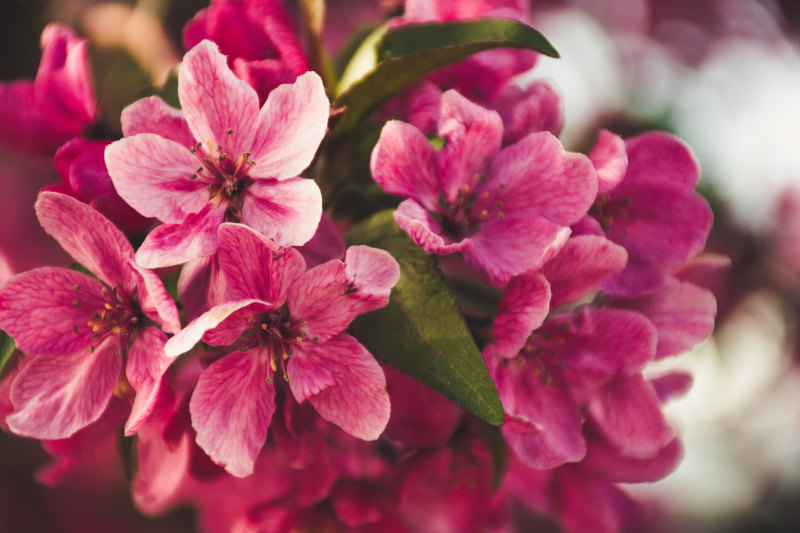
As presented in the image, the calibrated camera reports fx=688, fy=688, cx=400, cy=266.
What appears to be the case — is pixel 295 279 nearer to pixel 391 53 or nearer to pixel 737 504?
pixel 391 53

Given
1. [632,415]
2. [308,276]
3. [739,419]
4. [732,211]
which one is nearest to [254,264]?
[308,276]

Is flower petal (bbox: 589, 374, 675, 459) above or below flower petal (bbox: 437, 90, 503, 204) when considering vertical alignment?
below

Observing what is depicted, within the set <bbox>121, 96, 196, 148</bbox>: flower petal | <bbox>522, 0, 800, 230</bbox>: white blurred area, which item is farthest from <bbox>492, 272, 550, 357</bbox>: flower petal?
<bbox>522, 0, 800, 230</bbox>: white blurred area

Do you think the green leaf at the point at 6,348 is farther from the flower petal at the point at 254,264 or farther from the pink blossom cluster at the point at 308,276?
the flower petal at the point at 254,264

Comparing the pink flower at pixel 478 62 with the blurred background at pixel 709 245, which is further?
the blurred background at pixel 709 245

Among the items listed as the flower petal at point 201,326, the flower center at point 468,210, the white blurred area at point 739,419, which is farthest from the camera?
the white blurred area at point 739,419

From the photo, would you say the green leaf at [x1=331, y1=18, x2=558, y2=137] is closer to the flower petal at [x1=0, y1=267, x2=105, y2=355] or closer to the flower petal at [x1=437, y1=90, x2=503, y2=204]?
the flower petal at [x1=437, y1=90, x2=503, y2=204]

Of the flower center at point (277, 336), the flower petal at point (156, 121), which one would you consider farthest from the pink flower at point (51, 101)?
Result: the flower center at point (277, 336)
